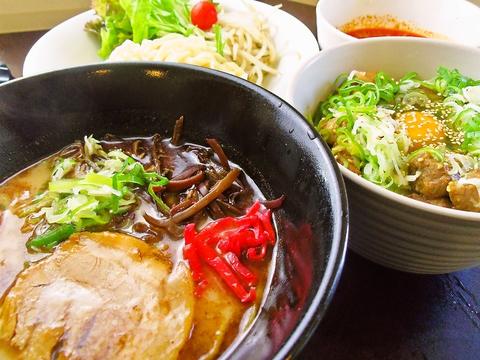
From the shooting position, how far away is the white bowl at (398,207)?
1132 mm

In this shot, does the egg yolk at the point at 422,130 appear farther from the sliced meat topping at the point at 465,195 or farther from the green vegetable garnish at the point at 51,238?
the green vegetable garnish at the point at 51,238

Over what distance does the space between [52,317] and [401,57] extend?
1498 millimetres

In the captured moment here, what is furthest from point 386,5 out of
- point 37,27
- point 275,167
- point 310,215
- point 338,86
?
point 37,27

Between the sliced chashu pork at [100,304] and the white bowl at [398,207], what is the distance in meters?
0.53

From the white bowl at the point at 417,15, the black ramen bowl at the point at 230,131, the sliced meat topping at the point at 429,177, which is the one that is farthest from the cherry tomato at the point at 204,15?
the sliced meat topping at the point at 429,177

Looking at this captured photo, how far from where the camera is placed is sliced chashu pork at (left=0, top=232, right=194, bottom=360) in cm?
98

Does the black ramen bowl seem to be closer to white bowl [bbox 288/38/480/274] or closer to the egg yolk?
white bowl [bbox 288/38/480/274]

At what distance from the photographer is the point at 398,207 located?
3.75 feet

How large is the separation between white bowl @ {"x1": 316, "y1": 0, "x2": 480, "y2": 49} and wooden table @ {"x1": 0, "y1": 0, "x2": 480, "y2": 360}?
1.10m

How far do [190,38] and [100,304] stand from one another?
5.76 ft

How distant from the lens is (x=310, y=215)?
3.58 ft

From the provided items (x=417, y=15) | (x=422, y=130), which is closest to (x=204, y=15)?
(x=417, y=15)

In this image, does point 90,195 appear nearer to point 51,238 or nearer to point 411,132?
point 51,238

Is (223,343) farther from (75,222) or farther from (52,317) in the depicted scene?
(75,222)
